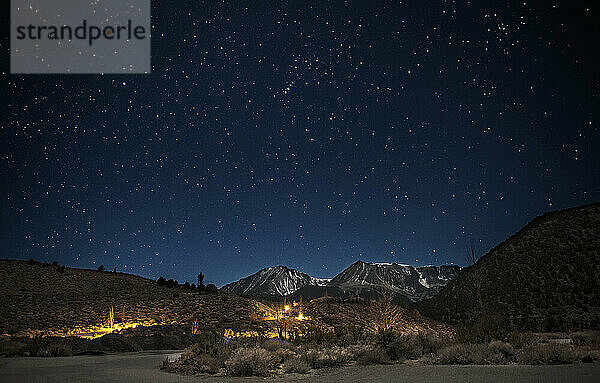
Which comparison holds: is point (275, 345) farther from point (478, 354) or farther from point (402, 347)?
point (478, 354)

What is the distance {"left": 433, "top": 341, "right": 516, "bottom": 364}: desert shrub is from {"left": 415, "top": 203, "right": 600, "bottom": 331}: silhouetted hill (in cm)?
2766

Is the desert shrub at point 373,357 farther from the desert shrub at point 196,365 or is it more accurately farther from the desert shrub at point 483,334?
the desert shrub at point 196,365

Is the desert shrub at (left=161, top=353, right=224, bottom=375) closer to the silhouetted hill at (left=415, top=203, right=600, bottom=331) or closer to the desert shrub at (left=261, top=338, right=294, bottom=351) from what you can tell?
the desert shrub at (left=261, top=338, right=294, bottom=351)

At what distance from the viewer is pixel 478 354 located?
42.4 ft

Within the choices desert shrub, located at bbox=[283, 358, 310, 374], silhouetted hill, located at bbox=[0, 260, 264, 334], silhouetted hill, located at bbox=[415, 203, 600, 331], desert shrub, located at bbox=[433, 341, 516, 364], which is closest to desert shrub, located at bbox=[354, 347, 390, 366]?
desert shrub, located at bbox=[433, 341, 516, 364]

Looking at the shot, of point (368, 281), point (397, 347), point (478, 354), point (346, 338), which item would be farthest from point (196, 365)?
point (368, 281)

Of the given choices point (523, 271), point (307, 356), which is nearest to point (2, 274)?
point (307, 356)

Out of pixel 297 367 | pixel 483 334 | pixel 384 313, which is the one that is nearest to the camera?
pixel 297 367

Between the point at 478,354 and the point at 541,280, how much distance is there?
1513 inches

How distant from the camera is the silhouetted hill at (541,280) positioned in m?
40.0

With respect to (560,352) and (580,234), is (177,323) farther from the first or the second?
(580,234)

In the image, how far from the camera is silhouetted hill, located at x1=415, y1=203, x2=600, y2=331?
40.0m

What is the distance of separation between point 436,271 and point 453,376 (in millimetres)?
191446

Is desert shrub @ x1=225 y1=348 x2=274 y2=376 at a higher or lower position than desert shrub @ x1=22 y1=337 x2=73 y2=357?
higher
